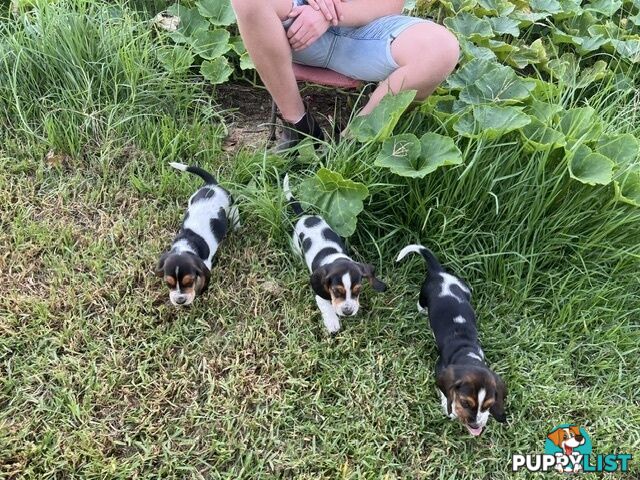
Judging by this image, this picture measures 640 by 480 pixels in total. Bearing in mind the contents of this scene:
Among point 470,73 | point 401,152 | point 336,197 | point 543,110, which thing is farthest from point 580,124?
point 336,197

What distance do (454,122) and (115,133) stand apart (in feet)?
Answer: 6.04

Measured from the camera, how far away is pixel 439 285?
2621mm

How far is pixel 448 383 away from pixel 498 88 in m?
1.60

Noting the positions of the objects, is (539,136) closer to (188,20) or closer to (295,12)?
(295,12)

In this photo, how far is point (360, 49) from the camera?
293cm

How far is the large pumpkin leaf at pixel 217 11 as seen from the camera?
11.5 ft

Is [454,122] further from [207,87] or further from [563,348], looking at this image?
[207,87]

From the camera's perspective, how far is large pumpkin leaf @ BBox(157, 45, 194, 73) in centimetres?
334

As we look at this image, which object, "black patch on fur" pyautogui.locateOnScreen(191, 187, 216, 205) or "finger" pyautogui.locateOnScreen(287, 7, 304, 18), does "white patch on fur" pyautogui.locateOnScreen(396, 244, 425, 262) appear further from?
"finger" pyautogui.locateOnScreen(287, 7, 304, 18)

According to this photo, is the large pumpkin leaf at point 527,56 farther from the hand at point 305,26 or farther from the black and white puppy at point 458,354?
the black and white puppy at point 458,354

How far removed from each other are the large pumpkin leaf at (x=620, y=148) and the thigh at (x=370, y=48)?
1080 mm

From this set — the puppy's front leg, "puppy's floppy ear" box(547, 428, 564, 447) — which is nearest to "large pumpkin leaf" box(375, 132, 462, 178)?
the puppy's front leg

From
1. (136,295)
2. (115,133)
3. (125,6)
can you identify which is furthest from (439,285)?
(125,6)

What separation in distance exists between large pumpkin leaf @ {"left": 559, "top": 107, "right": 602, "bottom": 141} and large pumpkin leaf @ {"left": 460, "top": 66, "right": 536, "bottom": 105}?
9.7 inches
